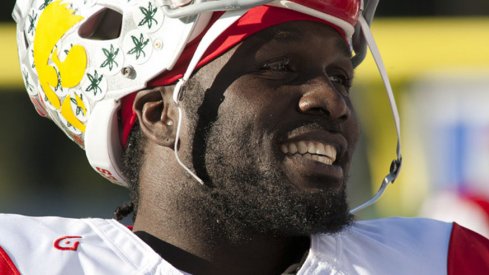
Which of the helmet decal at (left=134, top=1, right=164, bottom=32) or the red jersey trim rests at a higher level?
the helmet decal at (left=134, top=1, right=164, bottom=32)

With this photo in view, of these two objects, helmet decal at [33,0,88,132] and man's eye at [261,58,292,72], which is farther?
helmet decal at [33,0,88,132]

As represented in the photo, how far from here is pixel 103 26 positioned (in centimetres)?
272

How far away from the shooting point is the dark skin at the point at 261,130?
7.98 feet

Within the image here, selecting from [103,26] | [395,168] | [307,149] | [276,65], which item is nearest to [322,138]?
[307,149]

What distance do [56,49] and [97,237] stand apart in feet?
1.66

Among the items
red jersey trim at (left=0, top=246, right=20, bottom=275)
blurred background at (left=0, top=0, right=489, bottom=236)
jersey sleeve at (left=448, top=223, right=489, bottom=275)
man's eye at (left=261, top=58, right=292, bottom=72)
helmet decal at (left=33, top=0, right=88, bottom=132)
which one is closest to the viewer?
red jersey trim at (left=0, top=246, right=20, bottom=275)

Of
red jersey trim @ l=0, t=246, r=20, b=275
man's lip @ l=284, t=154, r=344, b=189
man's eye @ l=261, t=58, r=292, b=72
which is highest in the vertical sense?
man's eye @ l=261, t=58, r=292, b=72

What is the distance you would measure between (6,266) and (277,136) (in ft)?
2.15

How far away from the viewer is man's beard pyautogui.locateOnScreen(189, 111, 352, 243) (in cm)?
242

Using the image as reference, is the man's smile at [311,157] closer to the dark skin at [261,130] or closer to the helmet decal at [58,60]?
the dark skin at [261,130]

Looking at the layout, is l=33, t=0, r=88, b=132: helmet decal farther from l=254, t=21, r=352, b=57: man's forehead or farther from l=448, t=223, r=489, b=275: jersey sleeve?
l=448, t=223, r=489, b=275: jersey sleeve

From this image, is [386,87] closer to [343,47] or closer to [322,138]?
[343,47]

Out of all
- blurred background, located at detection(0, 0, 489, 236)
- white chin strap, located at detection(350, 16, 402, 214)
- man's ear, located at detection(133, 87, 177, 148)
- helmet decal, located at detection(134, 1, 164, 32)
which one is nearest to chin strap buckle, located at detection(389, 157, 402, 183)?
white chin strap, located at detection(350, 16, 402, 214)

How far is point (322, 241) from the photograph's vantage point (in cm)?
260
